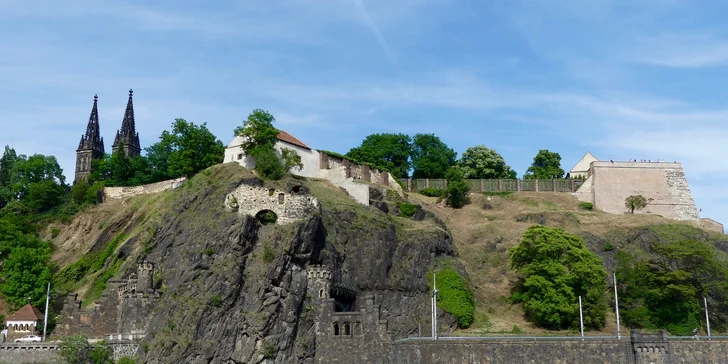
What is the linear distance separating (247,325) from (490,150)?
205ft

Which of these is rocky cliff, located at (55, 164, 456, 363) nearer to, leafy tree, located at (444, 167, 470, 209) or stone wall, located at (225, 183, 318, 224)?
stone wall, located at (225, 183, 318, 224)

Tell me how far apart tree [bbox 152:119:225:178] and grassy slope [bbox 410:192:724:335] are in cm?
2390

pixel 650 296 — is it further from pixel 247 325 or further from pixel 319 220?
pixel 247 325

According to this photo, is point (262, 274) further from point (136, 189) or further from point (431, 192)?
point (431, 192)

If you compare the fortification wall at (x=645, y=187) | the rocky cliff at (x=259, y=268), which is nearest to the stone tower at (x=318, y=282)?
the rocky cliff at (x=259, y=268)

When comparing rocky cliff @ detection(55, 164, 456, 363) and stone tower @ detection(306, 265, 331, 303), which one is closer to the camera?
rocky cliff @ detection(55, 164, 456, 363)

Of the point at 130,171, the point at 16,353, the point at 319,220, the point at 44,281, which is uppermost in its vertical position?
the point at 130,171

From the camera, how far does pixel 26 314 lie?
6581 cm

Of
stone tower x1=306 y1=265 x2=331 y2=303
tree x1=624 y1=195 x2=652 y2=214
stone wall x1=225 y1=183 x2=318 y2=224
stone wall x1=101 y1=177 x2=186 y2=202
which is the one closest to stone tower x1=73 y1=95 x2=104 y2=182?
stone wall x1=101 y1=177 x2=186 y2=202

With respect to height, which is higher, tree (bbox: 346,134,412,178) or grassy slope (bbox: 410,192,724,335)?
tree (bbox: 346,134,412,178)

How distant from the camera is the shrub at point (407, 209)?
8325 cm

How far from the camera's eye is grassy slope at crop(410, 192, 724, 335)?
72181mm

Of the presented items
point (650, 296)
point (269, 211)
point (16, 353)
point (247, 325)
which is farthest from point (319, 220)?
point (650, 296)

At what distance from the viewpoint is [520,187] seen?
106 m
